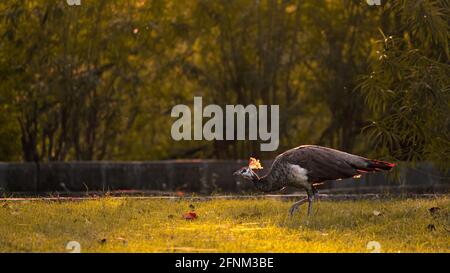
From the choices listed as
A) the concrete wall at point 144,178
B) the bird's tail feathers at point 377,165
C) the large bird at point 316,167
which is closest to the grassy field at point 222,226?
the large bird at point 316,167

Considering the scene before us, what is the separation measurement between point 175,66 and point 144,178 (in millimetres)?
4154

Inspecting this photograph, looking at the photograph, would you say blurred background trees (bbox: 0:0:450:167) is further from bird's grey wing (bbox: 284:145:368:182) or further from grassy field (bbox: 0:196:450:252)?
bird's grey wing (bbox: 284:145:368:182)

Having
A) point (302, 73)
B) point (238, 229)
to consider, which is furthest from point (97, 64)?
point (238, 229)

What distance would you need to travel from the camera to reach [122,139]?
66.0 ft

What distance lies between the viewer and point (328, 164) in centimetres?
951

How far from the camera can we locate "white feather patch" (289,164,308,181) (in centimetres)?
952

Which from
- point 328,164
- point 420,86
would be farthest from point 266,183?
point 420,86

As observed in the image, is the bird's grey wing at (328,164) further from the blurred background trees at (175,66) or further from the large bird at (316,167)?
the blurred background trees at (175,66)

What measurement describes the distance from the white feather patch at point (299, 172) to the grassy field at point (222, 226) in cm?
47

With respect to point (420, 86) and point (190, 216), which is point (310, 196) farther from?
point (420, 86)

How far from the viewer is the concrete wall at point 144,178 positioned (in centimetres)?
1489

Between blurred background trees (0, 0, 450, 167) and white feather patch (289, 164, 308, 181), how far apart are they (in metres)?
6.67

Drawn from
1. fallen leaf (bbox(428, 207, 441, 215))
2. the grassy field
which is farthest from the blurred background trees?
fallen leaf (bbox(428, 207, 441, 215))
